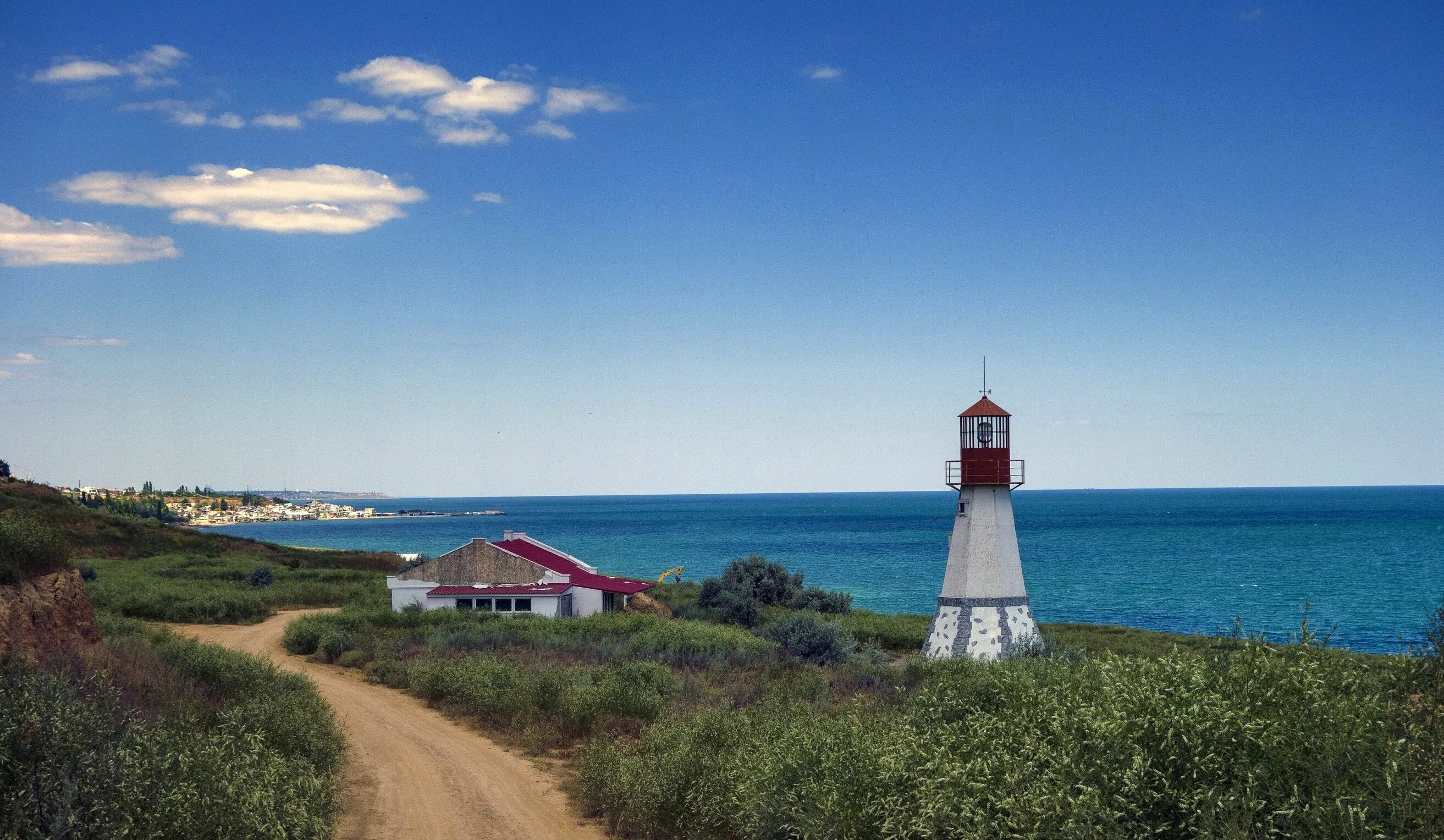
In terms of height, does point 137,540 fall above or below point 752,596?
above

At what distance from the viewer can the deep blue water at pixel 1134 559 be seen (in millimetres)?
60344

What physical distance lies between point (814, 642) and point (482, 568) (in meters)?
15.3

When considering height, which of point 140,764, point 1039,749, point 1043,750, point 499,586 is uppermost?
point 1043,750

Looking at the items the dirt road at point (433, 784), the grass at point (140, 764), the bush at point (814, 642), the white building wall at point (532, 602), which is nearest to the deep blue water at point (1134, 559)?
the dirt road at point (433, 784)

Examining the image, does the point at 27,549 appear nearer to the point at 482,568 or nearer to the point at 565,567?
the point at 482,568

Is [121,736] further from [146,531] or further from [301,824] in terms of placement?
[146,531]

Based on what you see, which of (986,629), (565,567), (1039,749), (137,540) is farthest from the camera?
(137,540)

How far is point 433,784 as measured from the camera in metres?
15.5

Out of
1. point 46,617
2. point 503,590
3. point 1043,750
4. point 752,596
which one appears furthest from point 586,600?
point 1043,750

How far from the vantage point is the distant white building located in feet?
126

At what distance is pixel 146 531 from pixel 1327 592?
77270 mm

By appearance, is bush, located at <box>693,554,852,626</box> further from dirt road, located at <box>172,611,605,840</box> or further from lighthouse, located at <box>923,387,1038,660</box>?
dirt road, located at <box>172,611,605,840</box>

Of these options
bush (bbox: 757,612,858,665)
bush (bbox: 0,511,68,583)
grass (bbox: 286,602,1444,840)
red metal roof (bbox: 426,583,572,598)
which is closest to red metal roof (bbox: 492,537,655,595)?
red metal roof (bbox: 426,583,572,598)

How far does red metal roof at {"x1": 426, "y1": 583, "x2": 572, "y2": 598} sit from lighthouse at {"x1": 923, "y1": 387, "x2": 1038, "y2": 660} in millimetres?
16636
